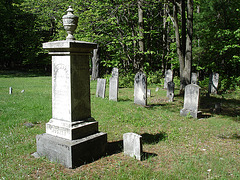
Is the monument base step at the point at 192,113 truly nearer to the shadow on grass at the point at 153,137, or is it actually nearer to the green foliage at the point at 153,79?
the shadow on grass at the point at 153,137

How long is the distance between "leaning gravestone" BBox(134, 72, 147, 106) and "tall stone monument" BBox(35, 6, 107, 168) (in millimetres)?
5741

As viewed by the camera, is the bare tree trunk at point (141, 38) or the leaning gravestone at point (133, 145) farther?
the bare tree trunk at point (141, 38)

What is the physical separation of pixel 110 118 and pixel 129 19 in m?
13.7

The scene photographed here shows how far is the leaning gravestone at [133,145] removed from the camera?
4.98 metres

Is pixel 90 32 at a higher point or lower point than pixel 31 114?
higher

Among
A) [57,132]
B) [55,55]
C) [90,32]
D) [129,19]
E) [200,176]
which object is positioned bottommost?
Answer: [200,176]

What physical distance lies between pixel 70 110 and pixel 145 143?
2.35 meters

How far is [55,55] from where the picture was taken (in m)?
5.05

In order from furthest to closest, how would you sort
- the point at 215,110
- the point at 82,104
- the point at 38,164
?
the point at 215,110
the point at 82,104
the point at 38,164

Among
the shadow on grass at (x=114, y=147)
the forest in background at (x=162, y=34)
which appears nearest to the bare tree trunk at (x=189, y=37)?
the forest in background at (x=162, y=34)

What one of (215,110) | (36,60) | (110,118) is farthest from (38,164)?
(36,60)

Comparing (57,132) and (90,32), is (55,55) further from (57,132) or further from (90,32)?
(90,32)

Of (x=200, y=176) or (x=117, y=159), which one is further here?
(x=117, y=159)

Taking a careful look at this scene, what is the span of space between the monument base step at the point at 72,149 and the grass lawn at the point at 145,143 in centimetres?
15
